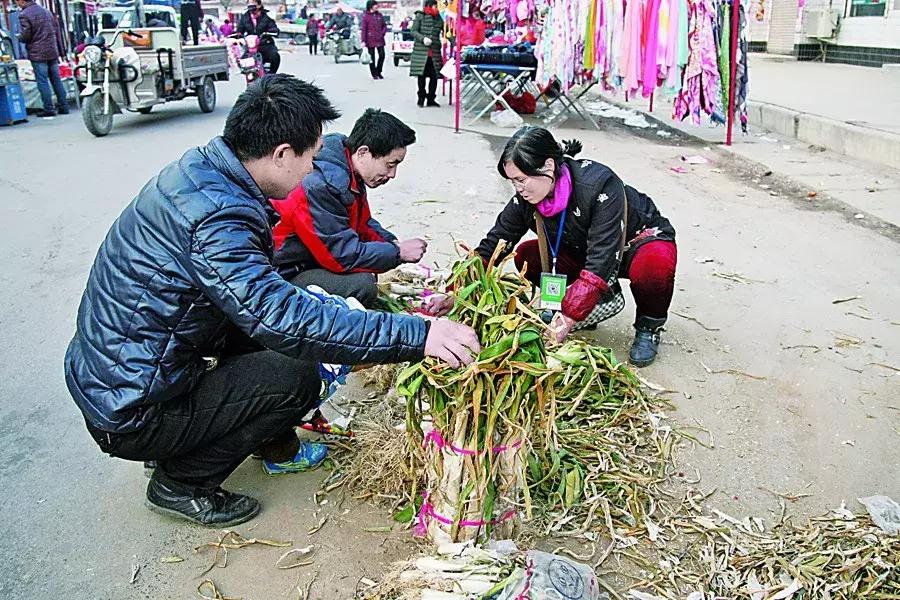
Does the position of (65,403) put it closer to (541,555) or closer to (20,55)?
(541,555)

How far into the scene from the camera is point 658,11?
827 centimetres

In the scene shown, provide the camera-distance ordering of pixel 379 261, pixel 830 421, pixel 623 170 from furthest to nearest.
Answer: pixel 623 170
pixel 379 261
pixel 830 421

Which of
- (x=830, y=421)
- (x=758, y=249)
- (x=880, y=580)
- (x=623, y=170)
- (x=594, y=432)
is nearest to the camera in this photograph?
(x=880, y=580)

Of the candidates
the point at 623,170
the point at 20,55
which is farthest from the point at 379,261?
the point at 20,55

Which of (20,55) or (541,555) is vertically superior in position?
(20,55)

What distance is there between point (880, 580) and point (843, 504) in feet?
1.60

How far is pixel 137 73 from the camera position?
10445mm

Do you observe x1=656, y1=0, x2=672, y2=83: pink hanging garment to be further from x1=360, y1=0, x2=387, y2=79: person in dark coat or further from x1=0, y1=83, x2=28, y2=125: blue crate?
x1=360, y1=0, x2=387, y2=79: person in dark coat

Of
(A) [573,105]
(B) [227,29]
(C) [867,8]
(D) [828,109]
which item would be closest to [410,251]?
(D) [828,109]

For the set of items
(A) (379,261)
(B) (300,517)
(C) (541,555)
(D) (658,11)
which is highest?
(D) (658,11)

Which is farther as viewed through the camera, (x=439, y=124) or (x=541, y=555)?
(x=439, y=124)

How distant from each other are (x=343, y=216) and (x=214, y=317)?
1263mm

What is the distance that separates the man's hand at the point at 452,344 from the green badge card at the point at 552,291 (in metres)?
1.29

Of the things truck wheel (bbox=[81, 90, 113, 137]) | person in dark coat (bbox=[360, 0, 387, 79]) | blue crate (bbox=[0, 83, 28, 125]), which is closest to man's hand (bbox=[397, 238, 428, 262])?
truck wheel (bbox=[81, 90, 113, 137])
